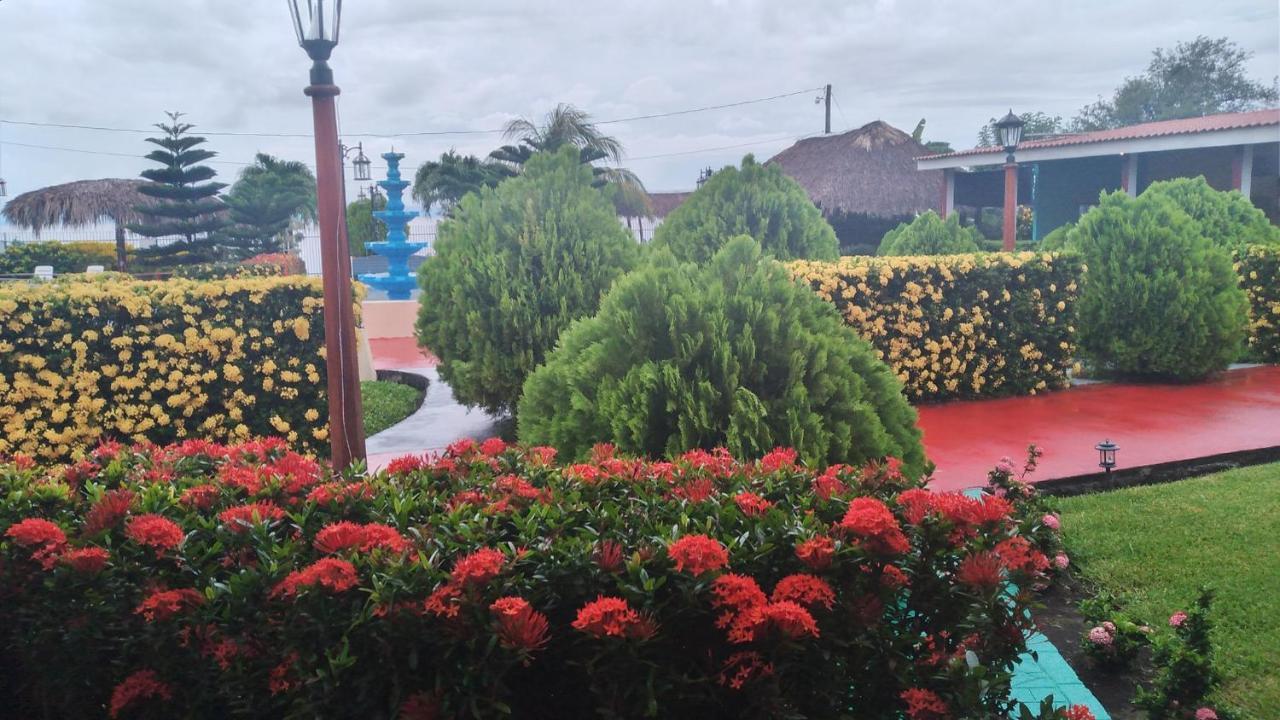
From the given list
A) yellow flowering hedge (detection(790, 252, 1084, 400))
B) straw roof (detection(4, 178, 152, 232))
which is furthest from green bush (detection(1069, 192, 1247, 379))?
straw roof (detection(4, 178, 152, 232))

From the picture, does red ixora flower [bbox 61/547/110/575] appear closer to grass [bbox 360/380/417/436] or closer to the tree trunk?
grass [bbox 360/380/417/436]

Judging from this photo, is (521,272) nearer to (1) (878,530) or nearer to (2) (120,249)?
(1) (878,530)

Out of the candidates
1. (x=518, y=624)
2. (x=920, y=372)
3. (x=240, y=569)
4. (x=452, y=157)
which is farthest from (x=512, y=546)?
(x=452, y=157)

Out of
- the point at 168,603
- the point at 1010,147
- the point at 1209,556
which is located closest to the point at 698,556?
the point at 168,603

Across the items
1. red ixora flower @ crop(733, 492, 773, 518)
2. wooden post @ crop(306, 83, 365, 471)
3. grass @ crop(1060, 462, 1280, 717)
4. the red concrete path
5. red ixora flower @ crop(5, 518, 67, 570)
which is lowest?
grass @ crop(1060, 462, 1280, 717)

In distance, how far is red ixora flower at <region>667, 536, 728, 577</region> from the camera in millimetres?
1924

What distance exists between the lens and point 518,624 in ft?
5.85

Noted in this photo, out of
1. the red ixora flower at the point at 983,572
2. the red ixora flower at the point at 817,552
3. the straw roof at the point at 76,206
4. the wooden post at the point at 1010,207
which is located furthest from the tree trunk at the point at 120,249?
the red ixora flower at the point at 983,572

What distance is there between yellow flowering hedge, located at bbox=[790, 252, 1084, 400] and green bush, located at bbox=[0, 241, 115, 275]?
90.2 ft

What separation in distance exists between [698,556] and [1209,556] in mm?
3700

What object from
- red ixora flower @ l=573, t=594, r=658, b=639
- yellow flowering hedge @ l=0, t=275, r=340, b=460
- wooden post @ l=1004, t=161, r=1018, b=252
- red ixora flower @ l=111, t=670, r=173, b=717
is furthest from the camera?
wooden post @ l=1004, t=161, r=1018, b=252

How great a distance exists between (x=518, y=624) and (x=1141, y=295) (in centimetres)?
911

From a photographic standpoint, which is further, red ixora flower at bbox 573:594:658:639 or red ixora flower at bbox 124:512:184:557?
red ixora flower at bbox 124:512:184:557

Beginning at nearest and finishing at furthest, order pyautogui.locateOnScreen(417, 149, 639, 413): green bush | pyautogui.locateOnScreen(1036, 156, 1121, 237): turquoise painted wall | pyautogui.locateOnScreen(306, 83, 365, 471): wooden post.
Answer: pyautogui.locateOnScreen(306, 83, 365, 471): wooden post → pyautogui.locateOnScreen(417, 149, 639, 413): green bush → pyautogui.locateOnScreen(1036, 156, 1121, 237): turquoise painted wall
